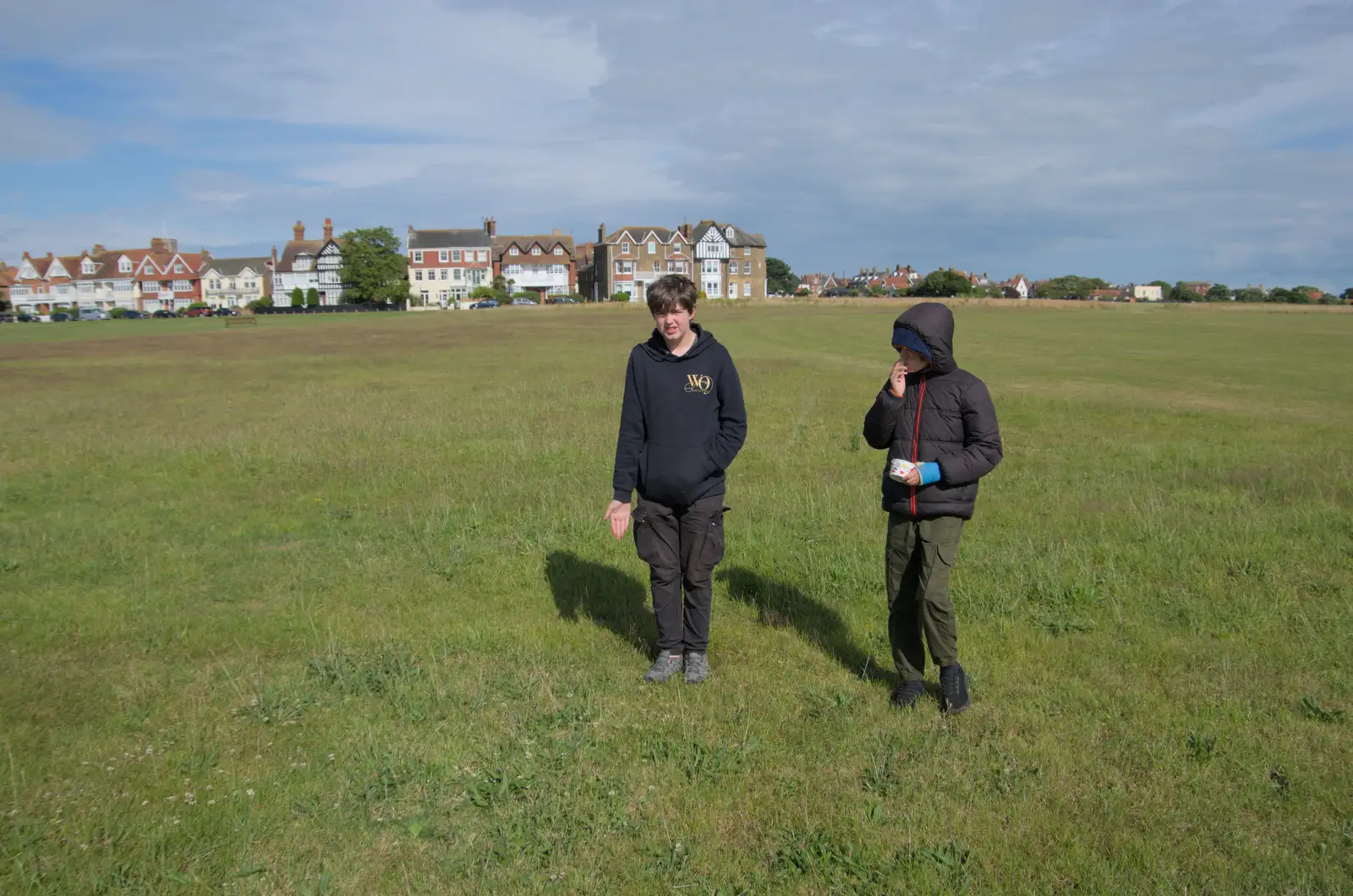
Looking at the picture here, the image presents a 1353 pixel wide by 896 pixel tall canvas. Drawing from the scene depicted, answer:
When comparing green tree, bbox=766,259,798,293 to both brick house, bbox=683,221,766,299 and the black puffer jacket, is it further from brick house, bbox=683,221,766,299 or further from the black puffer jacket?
the black puffer jacket

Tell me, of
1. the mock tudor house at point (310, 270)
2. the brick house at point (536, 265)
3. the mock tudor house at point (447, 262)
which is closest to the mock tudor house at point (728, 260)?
the brick house at point (536, 265)

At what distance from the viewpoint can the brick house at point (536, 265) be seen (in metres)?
140

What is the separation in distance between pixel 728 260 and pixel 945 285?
117 feet

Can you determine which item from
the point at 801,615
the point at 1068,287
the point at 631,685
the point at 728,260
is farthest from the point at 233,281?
the point at 631,685

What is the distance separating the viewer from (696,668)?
6.04 metres

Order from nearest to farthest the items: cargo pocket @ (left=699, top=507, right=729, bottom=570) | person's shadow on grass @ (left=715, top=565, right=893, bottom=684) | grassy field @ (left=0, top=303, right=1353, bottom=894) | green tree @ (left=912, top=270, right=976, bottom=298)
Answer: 1. grassy field @ (left=0, top=303, right=1353, bottom=894)
2. cargo pocket @ (left=699, top=507, right=729, bottom=570)
3. person's shadow on grass @ (left=715, top=565, right=893, bottom=684)
4. green tree @ (left=912, top=270, right=976, bottom=298)

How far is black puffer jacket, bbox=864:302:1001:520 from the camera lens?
5332 millimetres

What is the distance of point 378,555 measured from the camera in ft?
29.4

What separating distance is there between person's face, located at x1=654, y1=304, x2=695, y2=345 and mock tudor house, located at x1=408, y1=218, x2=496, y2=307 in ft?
443

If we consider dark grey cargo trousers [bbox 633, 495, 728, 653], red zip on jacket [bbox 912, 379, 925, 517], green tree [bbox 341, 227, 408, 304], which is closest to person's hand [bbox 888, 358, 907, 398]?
red zip on jacket [bbox 912, 379, 925, 517]

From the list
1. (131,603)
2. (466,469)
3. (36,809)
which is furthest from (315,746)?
(466,469)

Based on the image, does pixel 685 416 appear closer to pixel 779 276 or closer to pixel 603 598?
pixel 603 598

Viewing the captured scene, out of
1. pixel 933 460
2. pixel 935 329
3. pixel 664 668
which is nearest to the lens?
pixel 935 329

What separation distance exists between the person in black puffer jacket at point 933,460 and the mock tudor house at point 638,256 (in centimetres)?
12647
